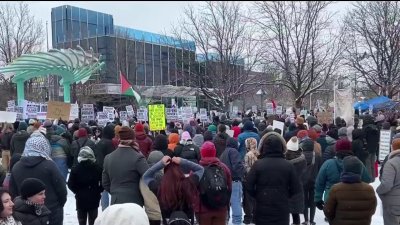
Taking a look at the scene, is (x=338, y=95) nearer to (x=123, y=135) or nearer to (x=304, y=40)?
(x=304, y=40)

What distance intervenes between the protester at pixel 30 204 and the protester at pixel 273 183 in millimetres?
2592

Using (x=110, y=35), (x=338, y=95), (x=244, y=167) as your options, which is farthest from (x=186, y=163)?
(x=110, y=35)

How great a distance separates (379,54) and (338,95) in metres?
12.8

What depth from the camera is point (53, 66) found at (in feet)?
84.5

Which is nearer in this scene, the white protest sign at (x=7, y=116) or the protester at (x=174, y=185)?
the protester at (x=174, y=185)

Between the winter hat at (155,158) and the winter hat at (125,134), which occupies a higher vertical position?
the winter hat at (125,134)

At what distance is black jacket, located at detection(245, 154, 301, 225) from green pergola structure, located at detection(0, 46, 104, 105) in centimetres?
2030

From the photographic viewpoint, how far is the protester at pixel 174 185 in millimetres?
5676

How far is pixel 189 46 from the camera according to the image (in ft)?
111

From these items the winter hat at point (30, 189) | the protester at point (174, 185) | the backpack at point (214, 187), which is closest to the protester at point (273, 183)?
the backpack at point (214, 187)

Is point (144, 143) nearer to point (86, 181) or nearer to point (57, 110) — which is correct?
point (86, 181)

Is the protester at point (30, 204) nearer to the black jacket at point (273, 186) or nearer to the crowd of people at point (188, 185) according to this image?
the crowd of people at point (188, 185)

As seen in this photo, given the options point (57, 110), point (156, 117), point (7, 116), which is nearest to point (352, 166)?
point (156, 117)

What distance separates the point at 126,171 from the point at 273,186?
6.05 ft
